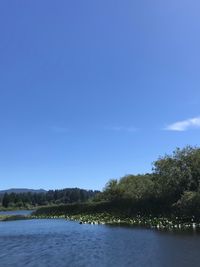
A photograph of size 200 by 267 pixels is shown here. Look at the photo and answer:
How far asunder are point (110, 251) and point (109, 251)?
0.11 m

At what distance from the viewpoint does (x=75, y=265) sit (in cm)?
3538

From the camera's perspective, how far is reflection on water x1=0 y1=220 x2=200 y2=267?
1409 inches

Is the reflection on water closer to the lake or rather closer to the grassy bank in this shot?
the lake

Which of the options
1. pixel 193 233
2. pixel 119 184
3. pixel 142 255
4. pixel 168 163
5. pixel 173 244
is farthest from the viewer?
pixel 119 184

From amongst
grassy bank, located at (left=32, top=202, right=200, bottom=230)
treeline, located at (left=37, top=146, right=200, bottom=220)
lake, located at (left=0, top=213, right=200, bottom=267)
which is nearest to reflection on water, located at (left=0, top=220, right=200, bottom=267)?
lake, located at (left=0, top=213, right=200, bottom=267)

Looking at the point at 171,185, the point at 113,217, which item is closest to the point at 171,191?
the point at 171,185

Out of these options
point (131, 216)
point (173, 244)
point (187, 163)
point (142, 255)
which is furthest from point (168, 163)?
point (142, 255)

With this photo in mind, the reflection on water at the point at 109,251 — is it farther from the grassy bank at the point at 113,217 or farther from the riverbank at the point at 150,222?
the grassy bank at the point at 113,217

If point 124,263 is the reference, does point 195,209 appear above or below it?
above

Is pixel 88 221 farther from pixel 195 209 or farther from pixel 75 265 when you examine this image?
pixel 75 265

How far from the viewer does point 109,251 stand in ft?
139

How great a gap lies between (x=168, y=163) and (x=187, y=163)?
3937mm

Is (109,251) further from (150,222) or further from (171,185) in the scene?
(171,185)

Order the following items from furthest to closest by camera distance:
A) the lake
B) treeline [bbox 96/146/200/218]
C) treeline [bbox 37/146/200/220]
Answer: treeline [bbox 96/146/200/218]
treeline [bbox 37/146/200/220]
the lake
